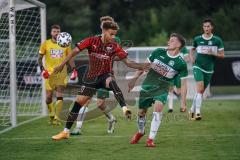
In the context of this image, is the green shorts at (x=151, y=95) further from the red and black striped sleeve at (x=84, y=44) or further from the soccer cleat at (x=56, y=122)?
the soccer cleat at (x=56, y=122)

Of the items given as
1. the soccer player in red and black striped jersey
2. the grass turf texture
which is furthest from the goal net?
the soccer player in red and black striped jersey

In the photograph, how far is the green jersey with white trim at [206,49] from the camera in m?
17.0

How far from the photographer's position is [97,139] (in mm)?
13070

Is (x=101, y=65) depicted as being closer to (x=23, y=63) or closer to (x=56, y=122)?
(x=56, y=122)

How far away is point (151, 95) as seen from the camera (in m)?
12.5

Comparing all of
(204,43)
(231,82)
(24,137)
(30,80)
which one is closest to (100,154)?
(24,137)

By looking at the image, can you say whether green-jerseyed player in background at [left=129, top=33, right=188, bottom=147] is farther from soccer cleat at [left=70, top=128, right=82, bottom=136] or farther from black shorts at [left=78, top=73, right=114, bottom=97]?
soccer cleat at [left=70, top=128, right=82, bottom=136]

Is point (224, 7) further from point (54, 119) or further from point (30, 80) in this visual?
point (54, 119)

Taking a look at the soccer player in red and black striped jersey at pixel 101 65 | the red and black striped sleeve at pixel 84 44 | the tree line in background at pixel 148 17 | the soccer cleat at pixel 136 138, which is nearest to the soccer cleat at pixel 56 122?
the soccer player in red and black striped jersey at pixel 101 65

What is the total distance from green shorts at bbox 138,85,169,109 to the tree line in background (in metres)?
33.7

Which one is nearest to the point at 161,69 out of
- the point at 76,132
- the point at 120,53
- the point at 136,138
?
the point at 120,53

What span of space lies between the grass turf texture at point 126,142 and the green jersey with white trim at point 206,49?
47.6 inches

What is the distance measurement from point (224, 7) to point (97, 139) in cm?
3895

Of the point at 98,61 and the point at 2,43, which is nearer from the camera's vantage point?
the point at 98,61
